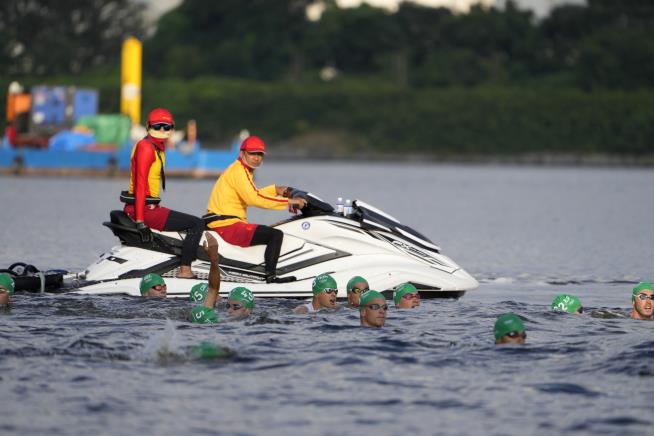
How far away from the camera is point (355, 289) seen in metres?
15.4

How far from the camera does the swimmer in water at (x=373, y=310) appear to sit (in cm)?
1388

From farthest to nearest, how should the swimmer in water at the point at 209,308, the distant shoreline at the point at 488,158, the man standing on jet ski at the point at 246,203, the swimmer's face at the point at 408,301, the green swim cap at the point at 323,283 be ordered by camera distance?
the distant shoreline at the point at 488,158 → the man standing on jet ski at the point at 246,203 → the swimmer's face at the point at 408,301 → the green swim cap at the point at 323,283 → the swimmer in water at the point at 209,308

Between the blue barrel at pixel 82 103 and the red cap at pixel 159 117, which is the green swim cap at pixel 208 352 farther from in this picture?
the blue barrel at pixel 82 103

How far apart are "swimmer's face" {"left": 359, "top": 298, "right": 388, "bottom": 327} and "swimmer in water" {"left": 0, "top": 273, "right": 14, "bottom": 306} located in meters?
3.93

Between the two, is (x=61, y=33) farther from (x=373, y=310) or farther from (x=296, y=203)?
(x=373, y=310)

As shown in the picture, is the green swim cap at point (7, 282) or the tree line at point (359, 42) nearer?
the green swim cap at point (7, 282)

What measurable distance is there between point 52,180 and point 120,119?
4132 mm

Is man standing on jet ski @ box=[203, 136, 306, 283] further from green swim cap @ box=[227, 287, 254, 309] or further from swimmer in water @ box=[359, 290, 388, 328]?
swimmer in water @ box=[359, 290, 388, 328]

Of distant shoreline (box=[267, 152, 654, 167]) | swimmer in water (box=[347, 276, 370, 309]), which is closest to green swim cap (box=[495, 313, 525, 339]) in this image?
swimmer in water (box=[347, 276, 370, 309])

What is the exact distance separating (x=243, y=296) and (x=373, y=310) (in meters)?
1.56

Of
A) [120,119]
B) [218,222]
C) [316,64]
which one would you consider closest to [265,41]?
[316,64]

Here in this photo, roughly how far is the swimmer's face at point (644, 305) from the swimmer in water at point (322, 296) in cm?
324

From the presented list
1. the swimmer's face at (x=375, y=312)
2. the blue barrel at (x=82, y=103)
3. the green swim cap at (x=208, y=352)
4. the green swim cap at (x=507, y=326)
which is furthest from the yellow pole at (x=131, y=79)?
the green swim cap at (x=208, y=352)

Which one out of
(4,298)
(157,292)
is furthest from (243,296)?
(4,298)
